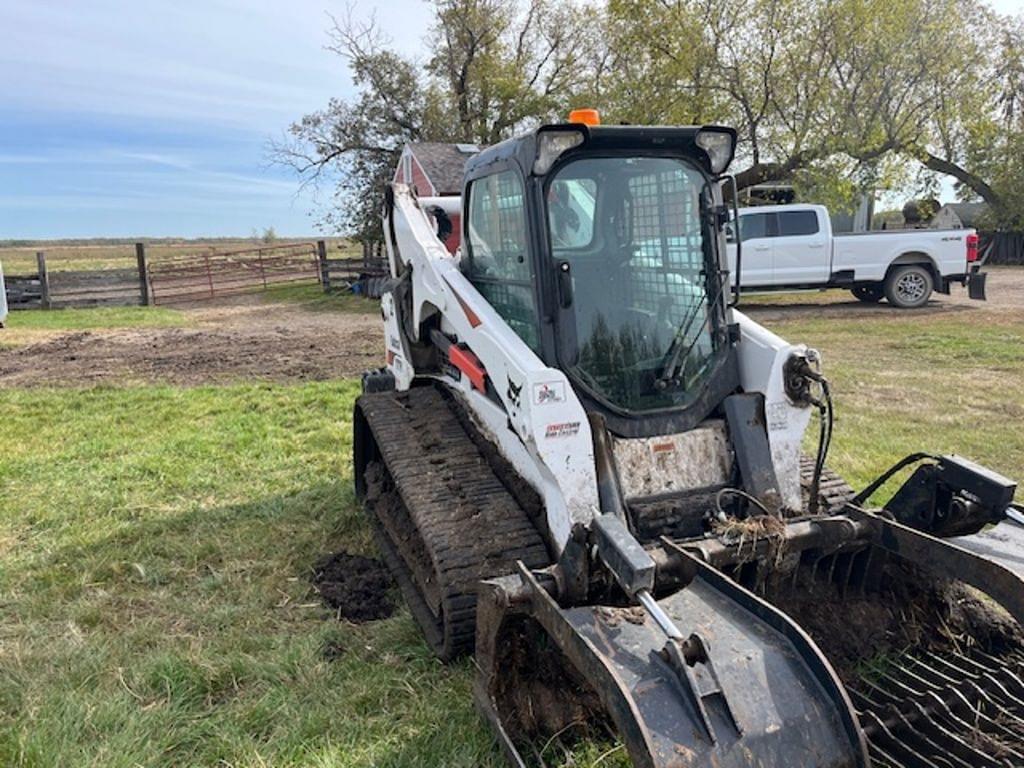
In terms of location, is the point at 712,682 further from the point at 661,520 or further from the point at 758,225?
the point at 758,225

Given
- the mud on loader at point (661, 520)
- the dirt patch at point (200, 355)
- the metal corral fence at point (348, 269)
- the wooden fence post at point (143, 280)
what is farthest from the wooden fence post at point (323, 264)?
the mud on loader at point (661, 520)

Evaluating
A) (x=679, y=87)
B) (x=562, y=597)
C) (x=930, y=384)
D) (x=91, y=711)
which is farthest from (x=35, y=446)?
(x=679, y=87)

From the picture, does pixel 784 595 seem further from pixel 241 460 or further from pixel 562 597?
pixel 241 460

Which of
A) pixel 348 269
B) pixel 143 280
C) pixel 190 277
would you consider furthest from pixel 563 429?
pixel 190 277

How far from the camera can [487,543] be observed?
350cm

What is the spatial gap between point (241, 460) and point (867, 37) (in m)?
16.8

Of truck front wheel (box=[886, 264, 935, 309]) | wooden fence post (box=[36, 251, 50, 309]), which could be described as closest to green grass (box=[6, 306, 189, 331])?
wooden fence post (box=[36, 251, 50, 309])

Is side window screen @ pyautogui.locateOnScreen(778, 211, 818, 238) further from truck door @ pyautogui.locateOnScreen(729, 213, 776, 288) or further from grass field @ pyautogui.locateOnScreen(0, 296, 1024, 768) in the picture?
grass field @ pyautogui.locateOnScreen(0, 296, 1024, 768)

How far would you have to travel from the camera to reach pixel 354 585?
171 inches

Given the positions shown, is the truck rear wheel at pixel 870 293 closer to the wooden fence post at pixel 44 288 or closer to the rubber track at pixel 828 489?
the rubber track at pixel 828 489

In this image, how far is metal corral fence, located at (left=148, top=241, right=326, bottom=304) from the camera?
24938mm

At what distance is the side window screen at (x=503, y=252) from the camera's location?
3.78m

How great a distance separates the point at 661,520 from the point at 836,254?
1372cm

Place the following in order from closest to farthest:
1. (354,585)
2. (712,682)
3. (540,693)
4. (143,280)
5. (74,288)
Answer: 1. (712,682)
2. (540,693)
3. (354,585)
4. (74,288)
5. (143,280)
